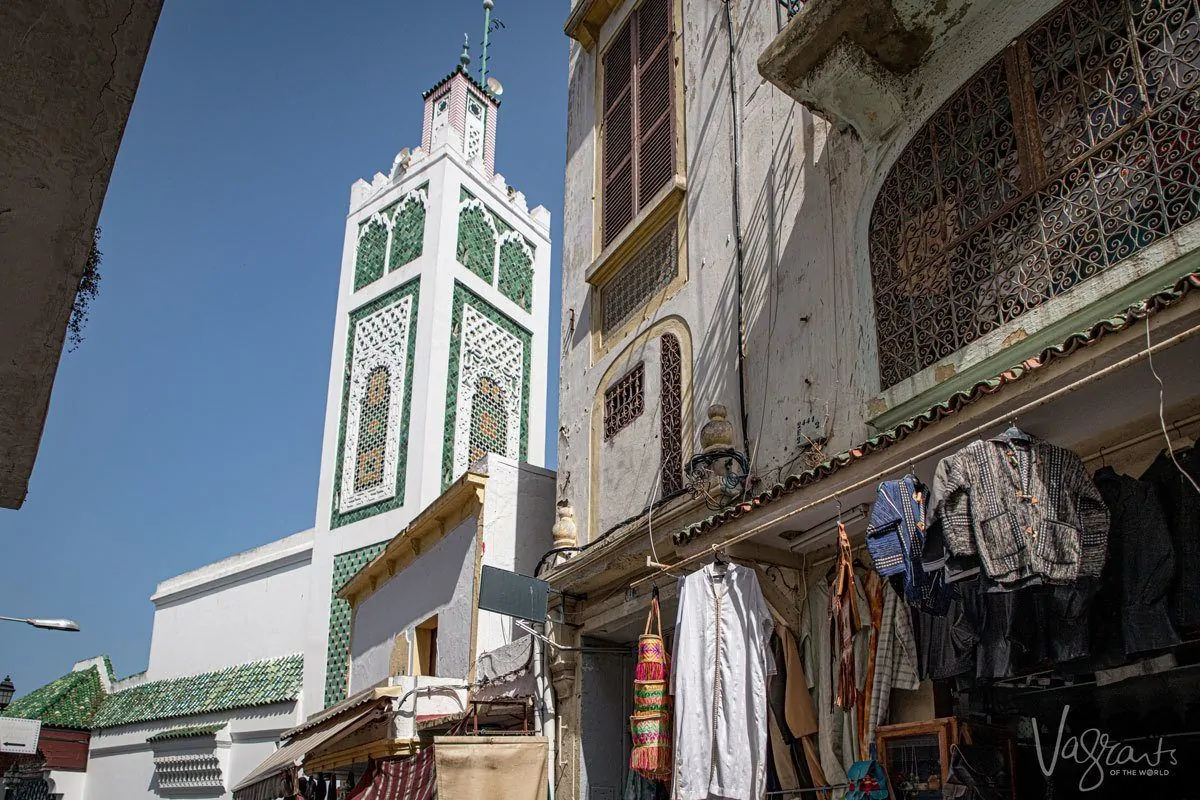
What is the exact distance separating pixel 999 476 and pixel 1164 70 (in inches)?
92.8

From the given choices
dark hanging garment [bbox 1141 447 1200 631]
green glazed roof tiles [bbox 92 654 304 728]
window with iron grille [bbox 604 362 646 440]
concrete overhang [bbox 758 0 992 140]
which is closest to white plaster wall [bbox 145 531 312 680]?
green glazed roof tiles [bbox 92 654 304 728]

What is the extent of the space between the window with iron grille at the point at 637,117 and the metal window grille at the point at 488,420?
6959 mm

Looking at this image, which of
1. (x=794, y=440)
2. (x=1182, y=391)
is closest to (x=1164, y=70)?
(x=1182, y=391)

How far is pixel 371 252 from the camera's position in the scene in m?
18.5

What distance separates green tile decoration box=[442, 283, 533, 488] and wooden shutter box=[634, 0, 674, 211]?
7109 mm

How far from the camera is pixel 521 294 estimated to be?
750 inches

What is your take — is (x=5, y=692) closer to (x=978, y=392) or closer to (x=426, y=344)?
(x=426, y=344)

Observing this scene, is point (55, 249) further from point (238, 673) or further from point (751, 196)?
point (238, 673)

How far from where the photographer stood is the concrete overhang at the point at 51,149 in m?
2.37

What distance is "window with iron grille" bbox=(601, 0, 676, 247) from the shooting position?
9547 millimetres

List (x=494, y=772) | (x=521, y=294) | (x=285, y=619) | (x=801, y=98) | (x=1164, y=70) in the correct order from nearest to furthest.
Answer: (x=1164, y=70)
(x=801, y=98)
(x=494, y=772)
(x=285, y=619)
(x=521, y=294)

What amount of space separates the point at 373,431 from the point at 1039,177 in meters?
12.9

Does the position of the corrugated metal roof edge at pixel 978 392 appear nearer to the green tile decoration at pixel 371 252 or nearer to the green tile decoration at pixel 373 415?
the green tile decoration at pixel 373 415

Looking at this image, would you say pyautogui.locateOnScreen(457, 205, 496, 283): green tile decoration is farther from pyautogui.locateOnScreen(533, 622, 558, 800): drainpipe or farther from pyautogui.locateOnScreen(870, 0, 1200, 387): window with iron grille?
Answer: pyautogui.locateOnScreen(870, 0, 1200, 387): window with iron grille
